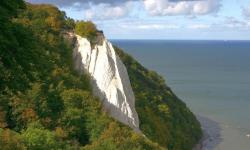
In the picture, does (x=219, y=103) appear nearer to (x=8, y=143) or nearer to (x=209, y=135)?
(x=209, y=135)

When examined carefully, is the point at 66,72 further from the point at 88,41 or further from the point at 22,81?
the point at 22,81

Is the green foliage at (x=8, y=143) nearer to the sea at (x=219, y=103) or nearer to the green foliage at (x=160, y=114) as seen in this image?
the green foliage at (x=160, y=114)

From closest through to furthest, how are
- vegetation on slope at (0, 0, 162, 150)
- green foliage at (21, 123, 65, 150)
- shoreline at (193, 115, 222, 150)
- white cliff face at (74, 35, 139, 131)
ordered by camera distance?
green foliage at (21, 123, 65, 150) → vegetation on slope at (0, 0, 162, 150) → white cliff face at (74, 35, 139, 131) → shoreline at (193, 115, 222, 150)

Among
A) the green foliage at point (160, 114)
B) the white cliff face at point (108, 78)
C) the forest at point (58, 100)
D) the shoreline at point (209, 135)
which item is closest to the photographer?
the forest at point (58, 100)

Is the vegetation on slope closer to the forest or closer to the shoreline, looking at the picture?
the forest

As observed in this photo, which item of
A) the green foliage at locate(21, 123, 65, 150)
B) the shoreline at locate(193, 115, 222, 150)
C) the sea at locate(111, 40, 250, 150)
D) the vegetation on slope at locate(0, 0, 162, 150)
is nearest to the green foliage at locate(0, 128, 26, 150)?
the vegetation on slope at locate(0, 0, 162, 150)

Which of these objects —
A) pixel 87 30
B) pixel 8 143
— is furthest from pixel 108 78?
pixel 8 143

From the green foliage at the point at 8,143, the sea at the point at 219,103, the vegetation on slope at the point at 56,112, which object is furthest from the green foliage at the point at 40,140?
the sea at the point at 219,103
